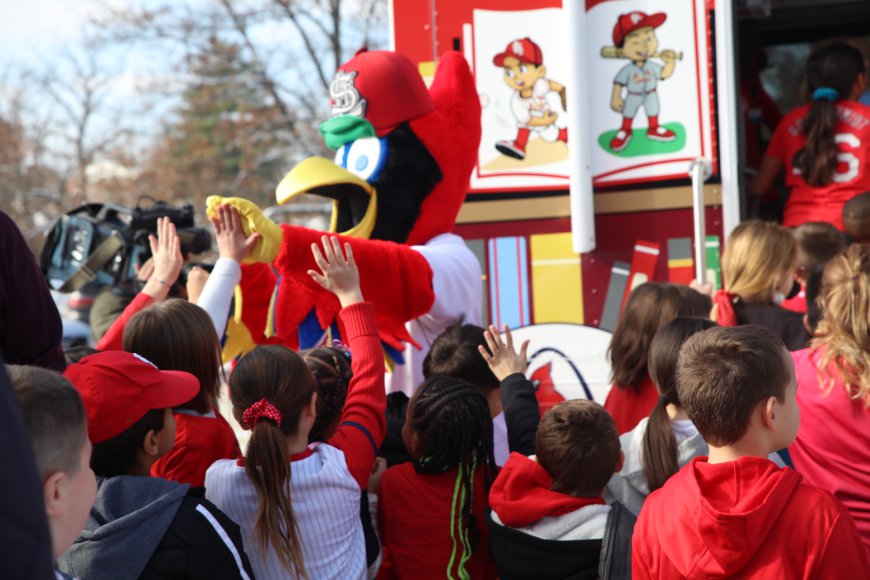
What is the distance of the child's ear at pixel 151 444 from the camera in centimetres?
226

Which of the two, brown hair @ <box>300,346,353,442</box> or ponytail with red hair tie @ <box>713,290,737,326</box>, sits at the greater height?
ponytail with red hair tie @ <box>713,290,737,326</box>

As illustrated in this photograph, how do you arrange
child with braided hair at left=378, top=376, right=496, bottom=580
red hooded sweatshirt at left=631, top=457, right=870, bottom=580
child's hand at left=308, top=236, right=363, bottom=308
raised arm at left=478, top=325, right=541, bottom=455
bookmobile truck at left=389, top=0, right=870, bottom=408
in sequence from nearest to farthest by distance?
red hooded sweatshirt at left=631, top=457, right=870, bottom=580 < child with braided hair at left=378, top=376, right=496, bottom=580 < raised arm at left=478, top=325, right=541, bottom=455 < child's hand at left=308, top=236, right=363, bottom=308 < bookmobile truck at left=389, top=0, right=870, bottom=408

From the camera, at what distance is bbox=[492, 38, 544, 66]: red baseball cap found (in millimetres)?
4137

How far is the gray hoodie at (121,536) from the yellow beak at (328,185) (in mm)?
1314

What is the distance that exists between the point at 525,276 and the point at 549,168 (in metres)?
0.44

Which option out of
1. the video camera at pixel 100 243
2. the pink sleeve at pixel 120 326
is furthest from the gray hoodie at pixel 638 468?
the video camera at pixel 100 243

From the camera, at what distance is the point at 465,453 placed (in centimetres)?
266

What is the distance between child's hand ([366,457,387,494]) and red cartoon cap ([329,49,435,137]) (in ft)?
4.09

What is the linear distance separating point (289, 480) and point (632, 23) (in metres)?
2.50

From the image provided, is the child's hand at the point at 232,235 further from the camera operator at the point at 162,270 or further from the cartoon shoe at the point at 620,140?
the cartoon shoe at the point at 620,140

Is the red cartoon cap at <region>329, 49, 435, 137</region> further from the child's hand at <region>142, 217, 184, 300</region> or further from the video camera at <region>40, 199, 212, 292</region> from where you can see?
the video camera at <region>40, 199, 212, 292</region>

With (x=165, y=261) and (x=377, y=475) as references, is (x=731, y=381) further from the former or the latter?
(x=165, y=261)

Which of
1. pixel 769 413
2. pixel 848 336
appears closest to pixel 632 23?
pixel 848 336

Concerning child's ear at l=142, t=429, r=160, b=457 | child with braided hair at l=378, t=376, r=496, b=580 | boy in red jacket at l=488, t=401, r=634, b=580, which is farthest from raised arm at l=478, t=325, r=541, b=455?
child's ear at l=142, t=429, r=160, b=457
